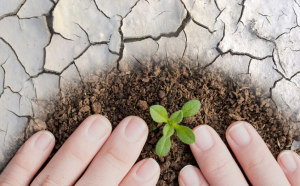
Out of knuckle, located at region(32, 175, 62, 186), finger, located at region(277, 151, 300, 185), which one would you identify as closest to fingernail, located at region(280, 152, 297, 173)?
finger, located at region(277, 151, 300, 185)

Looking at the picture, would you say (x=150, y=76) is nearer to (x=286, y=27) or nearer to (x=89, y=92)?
(x=89, y=92)

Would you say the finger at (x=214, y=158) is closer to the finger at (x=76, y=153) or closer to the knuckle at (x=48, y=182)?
the finger at (x=76, y=153)

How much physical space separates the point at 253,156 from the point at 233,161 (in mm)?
121

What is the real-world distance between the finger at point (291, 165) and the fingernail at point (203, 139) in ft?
1.61

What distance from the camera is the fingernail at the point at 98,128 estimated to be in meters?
2.11

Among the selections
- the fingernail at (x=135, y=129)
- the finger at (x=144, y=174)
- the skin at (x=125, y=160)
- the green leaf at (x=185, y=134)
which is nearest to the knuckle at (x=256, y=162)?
the skin at (x=125, y=160)

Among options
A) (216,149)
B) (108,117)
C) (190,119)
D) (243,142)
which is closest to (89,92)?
(108,117)

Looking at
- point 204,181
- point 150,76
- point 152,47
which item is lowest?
point 204,181

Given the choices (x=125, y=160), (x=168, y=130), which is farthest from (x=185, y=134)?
(x=125, y=160)

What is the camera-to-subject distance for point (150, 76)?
2.20 m

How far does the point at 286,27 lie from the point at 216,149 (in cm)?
92

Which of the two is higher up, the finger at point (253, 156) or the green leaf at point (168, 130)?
the green leaf at point (168, 130)

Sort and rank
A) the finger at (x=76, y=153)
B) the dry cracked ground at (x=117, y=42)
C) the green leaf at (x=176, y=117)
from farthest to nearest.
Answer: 1. the dry cracked ground at (x=117, y=42)
2. the finger at (x=76, y=153)
3. the green leaf at (x=176, y=117)

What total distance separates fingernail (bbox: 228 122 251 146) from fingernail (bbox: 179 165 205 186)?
1.00 feet
